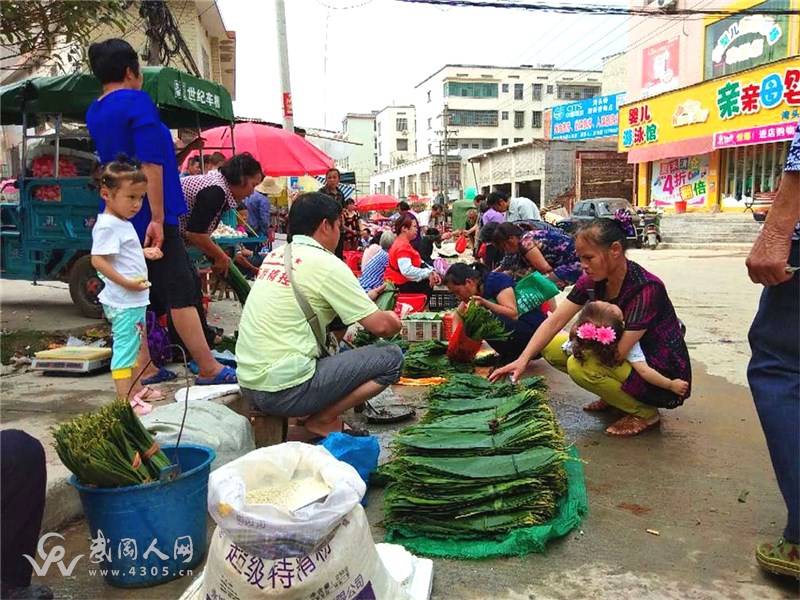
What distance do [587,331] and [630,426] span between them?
0.65 m

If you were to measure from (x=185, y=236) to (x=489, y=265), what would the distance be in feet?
11.3

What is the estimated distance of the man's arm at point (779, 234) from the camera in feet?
6.57

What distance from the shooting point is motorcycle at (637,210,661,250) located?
66.2 feet

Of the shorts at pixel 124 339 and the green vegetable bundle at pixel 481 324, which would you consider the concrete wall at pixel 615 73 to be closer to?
the green vegetable bundle at pixel 481 324

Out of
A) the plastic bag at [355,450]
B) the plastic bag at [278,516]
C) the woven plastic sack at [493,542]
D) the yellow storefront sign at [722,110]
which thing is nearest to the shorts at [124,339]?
the plastic bag at [355,450]

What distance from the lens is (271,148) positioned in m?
9.47

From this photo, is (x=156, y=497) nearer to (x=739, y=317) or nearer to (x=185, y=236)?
(x=185, y=236)

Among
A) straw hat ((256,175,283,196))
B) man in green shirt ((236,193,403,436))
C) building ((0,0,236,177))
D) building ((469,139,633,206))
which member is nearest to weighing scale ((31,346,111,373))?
man in green shirt ((236,193,403,436))

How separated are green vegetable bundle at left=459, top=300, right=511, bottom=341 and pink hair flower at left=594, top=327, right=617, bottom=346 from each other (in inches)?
52.1

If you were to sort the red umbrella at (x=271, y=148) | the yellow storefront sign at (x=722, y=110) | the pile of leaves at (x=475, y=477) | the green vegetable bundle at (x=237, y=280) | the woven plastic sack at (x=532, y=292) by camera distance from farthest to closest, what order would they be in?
the yellow storefront sign at (x=722, y=110) < the red umbrella at (x=271, y=148) < the woven plastic sack at (x=532, y=292) < the green vegetable bundle at (x=237, y=280) < the pile of leaves at (x=475, y=477)

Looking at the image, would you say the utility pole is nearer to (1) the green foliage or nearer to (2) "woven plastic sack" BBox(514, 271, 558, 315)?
(1) the green foliage

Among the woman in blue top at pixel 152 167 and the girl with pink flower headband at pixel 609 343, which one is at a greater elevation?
the woman in blue top at pixel 152 167

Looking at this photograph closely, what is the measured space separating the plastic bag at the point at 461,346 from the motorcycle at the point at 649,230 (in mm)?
16741

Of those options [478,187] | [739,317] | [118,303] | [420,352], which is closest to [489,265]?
[420,352]
